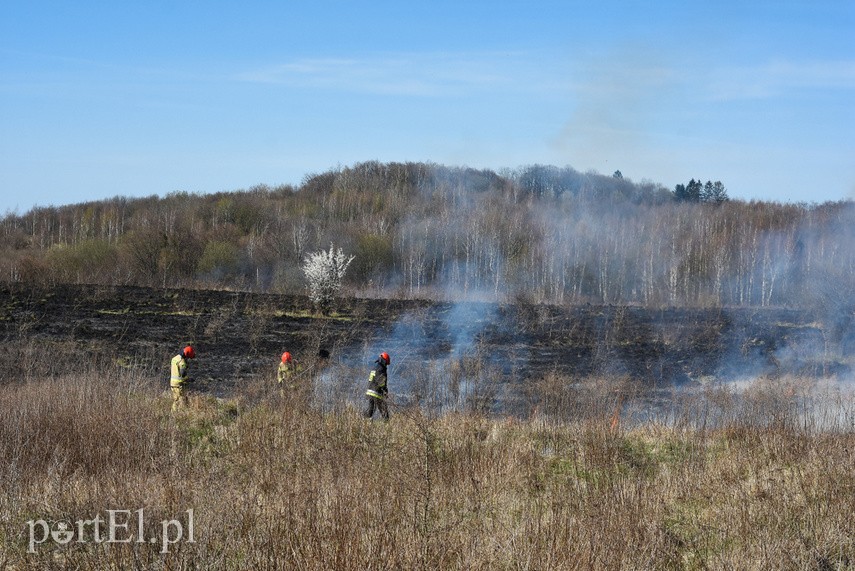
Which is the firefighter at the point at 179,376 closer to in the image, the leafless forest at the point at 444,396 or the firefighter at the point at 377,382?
the leafless forest at the point at 444,396

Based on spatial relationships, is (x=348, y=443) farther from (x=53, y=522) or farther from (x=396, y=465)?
(x=53, y=522)

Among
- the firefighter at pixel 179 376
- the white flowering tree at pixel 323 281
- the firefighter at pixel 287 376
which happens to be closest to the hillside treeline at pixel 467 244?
the white flowering tree at pixel 323 281

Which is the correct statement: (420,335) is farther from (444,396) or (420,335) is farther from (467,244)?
(467,244)

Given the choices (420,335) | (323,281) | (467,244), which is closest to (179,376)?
(420,335)

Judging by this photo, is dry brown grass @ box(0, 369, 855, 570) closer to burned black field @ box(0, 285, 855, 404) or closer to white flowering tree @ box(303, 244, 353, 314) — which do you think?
burned black field @ box(0, 285, 855, 404)

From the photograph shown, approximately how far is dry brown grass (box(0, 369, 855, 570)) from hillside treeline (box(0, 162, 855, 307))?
2451cm

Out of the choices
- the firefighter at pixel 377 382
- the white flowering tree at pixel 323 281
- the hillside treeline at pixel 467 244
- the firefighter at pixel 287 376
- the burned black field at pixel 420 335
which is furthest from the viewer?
the hillside treeline at pixel 467 244

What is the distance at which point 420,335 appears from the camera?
88.6 feet

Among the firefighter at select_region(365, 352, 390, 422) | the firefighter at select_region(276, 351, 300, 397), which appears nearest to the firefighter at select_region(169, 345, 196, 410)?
the firefighter at select_region(276, 351, 300, 397)

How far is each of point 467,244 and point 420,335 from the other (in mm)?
28891

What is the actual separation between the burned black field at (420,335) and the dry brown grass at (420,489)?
6.91m

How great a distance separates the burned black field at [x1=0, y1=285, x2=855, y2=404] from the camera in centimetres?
2014

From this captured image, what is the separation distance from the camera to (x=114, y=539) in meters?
4.88

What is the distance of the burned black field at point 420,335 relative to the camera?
20.1 metres
